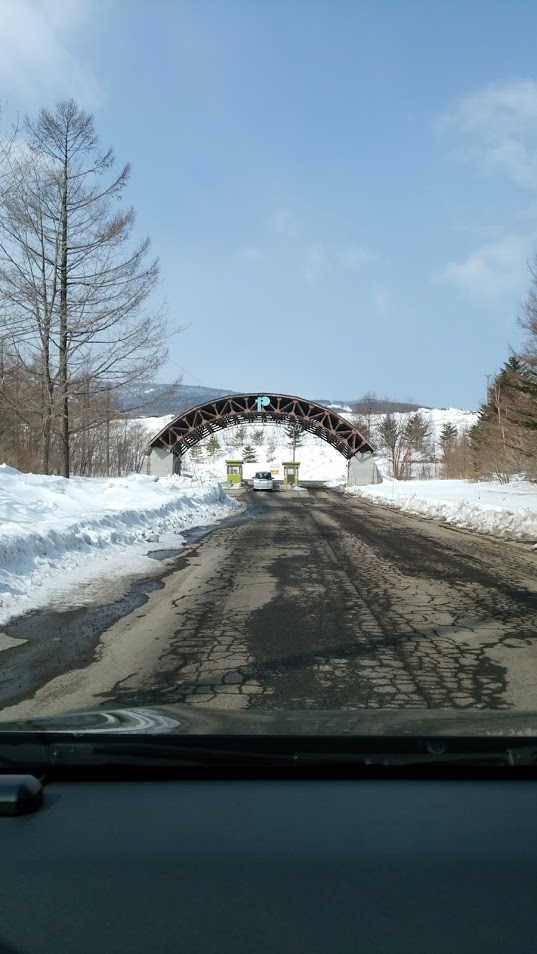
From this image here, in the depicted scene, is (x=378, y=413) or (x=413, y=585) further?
(x=378, y=413)

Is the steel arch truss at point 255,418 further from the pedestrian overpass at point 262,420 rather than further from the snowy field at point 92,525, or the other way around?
the snowy field at point 92,525

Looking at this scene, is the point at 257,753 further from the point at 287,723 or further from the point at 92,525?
the point at 92,525

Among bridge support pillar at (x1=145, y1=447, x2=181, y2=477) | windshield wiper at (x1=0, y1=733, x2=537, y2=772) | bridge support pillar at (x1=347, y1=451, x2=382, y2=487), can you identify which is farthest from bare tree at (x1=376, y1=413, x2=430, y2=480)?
windshield wiper at (x1=0, y1=733, x2=537, y2=772)

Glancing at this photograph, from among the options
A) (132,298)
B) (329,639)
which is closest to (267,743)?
(329,639)

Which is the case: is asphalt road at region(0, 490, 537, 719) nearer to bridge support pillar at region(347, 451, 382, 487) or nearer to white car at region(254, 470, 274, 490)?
white car at region(254, 470, 274, 490)

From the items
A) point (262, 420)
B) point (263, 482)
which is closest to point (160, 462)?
point (262, 420)

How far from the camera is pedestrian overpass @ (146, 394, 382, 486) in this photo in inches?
2438

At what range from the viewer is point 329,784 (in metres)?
2.64

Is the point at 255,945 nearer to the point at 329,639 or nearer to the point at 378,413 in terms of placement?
the point at 329,639

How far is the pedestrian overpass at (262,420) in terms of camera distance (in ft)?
203

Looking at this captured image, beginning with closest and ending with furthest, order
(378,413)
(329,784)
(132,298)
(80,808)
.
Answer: (80,808)
(329,784)
(132,298)
(378,413)

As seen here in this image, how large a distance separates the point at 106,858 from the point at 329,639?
479 centimetres

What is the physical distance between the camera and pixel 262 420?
6469 centimetres

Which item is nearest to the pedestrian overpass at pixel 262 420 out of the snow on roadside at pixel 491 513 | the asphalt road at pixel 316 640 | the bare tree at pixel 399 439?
the bare tree at pixel 399 439
